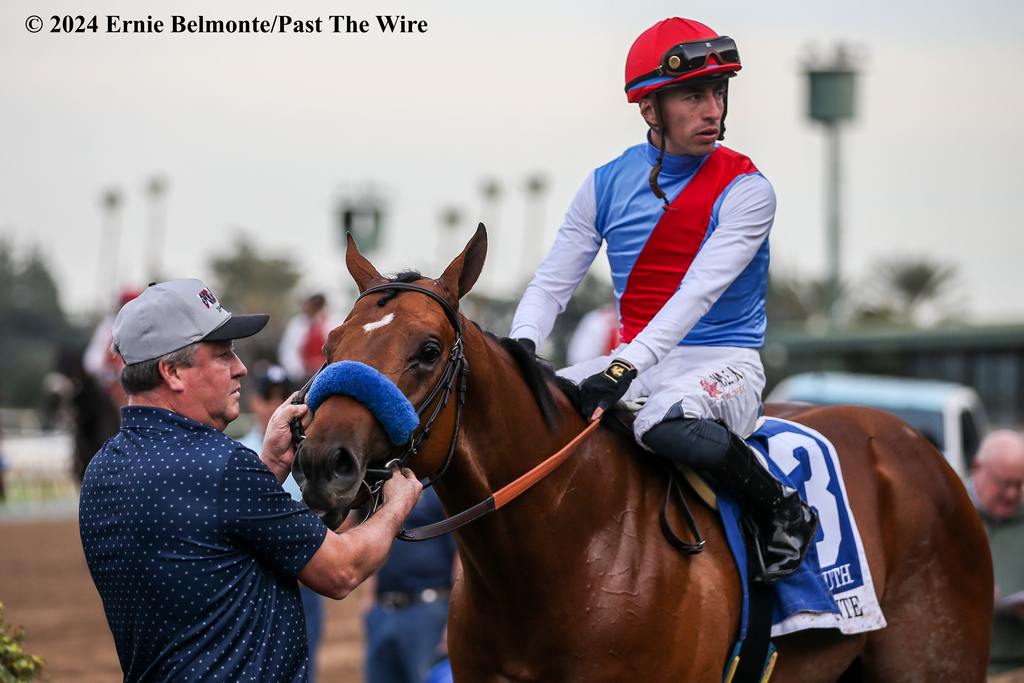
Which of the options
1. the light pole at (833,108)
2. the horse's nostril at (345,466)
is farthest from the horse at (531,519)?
the light pole at (833,108)

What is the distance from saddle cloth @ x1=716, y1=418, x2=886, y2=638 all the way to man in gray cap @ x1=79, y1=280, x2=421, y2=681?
1.42m

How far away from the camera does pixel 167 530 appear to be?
10.1 feet

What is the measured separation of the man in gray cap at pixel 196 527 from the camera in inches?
121

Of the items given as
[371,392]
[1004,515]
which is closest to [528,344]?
[371,392]

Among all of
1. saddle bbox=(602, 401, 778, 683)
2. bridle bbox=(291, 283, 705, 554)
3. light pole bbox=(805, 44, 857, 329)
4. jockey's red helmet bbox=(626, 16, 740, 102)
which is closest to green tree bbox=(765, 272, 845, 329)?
light pole bbox=(805, 44, 857, 329)

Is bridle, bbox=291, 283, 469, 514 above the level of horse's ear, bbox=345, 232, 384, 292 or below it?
below

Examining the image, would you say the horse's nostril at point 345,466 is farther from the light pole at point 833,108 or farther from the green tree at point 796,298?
the green tree at point 796,298

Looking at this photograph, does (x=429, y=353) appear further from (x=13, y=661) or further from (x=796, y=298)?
(x=796, y=298)

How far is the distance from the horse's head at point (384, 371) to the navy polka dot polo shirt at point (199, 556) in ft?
0.47

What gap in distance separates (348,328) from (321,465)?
1.53ft

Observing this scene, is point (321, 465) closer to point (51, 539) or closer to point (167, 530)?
point (167, 530)

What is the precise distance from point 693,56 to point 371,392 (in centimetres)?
165

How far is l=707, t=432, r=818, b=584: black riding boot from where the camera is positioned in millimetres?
4066

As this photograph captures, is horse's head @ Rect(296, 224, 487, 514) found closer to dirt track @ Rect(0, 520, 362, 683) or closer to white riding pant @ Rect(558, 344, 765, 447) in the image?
white riding pant @ Rect(558, 344, 765, 447)
